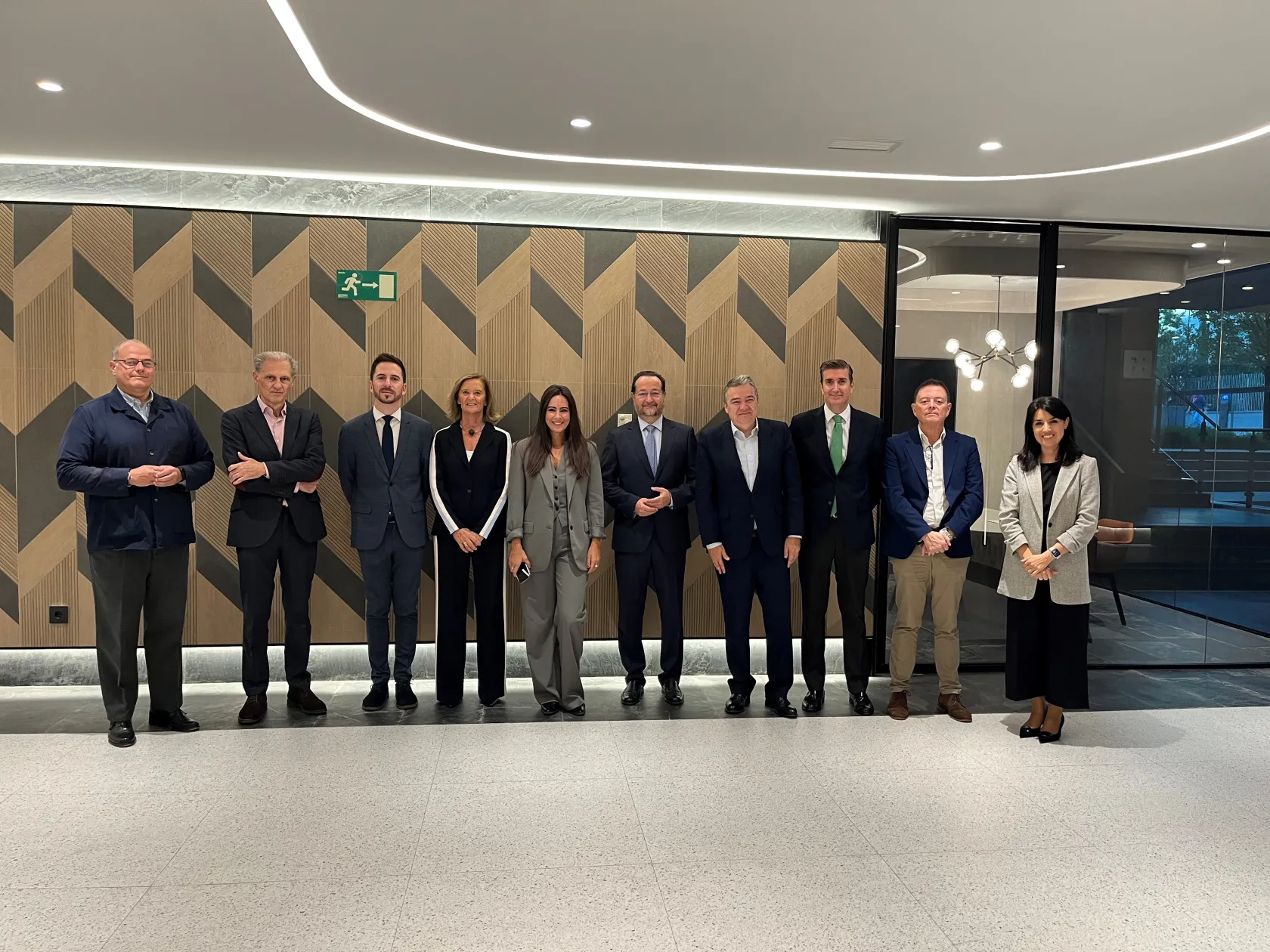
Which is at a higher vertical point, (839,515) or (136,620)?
(839,515)

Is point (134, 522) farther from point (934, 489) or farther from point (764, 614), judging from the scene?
point (934, 489)

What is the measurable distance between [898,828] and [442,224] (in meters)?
4.43

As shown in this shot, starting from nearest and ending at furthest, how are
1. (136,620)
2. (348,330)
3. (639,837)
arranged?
(639,837), (136,620), (348,330)

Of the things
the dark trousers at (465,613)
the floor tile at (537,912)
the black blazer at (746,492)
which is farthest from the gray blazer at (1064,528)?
the dark trousers at (465,613)

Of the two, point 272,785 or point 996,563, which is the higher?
point 996,563

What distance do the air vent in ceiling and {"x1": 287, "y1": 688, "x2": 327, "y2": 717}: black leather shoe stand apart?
4231 mm

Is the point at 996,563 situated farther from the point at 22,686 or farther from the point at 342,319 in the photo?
the point at 22,686

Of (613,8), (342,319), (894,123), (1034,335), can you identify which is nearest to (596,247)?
(342,319)

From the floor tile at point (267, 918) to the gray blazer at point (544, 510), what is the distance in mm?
2222

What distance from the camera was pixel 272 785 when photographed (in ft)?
12.8

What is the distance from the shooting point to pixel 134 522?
14.4 feet

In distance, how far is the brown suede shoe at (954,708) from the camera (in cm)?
498

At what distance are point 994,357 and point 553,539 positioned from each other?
11.2 ft

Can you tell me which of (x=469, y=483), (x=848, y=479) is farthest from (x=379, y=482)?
(x=848, y=479)
